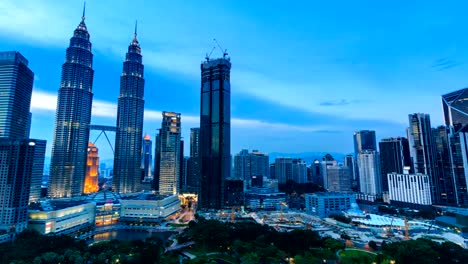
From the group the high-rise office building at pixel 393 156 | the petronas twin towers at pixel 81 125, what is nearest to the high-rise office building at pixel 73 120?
the petronas twin towers at pixel 81 125

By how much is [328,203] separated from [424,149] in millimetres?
62735

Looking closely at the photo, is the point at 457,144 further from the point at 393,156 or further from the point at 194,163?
the point at 194,163

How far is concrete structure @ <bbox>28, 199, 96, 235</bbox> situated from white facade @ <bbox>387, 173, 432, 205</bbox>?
138m

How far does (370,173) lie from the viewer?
16225cm

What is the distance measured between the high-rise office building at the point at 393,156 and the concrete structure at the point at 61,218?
507 ft

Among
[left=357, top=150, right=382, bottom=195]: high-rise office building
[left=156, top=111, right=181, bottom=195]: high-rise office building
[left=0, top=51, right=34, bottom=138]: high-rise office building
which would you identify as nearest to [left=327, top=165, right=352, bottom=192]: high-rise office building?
[left=357, top=150, right=382, bottom=195]: high-rise office building

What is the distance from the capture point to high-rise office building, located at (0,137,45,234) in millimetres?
67812

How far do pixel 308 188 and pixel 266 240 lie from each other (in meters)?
127

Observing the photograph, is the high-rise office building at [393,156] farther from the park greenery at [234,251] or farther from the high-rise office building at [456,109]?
the park greenery at [234,251]

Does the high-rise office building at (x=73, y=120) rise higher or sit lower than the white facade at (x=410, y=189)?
higher

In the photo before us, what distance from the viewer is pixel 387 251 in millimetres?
49531

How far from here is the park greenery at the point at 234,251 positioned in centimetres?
4408

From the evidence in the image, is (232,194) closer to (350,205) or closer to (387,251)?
(350,205)

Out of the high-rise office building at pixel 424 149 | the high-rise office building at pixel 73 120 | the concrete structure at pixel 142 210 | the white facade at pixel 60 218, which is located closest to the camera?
the white facade at pixel 60 218
